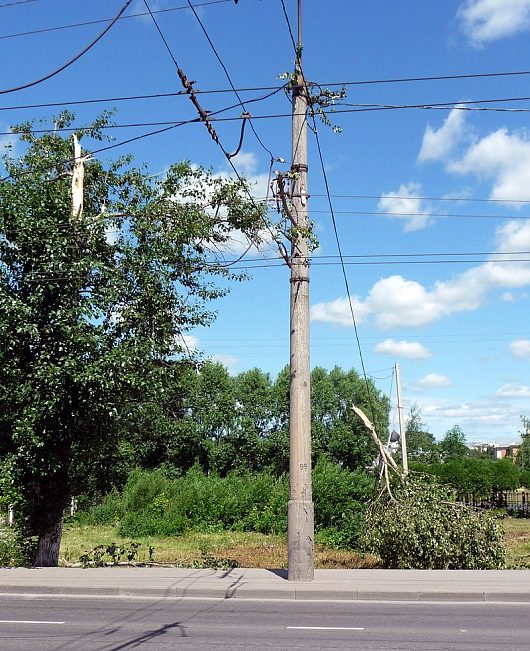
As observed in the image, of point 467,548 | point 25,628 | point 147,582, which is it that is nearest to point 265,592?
point 147,582

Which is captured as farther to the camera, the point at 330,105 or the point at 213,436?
the point at 213,436

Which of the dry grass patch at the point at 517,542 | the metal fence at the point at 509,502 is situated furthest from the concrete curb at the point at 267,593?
the metal fence at the point at 509,502

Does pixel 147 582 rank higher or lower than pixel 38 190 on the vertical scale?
lower

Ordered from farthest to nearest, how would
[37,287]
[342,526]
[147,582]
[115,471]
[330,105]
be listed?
[342,526] → [115,471] → [37,287] → [330,105] → [147,582]

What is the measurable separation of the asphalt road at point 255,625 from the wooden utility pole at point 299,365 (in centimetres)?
152

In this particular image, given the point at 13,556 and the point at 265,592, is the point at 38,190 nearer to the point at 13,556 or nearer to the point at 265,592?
the point at 13,556

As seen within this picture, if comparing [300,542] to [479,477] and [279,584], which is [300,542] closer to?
[279,584]

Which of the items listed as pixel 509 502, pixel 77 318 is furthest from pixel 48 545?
pixel 509 502

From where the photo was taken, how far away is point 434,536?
15.2 metres

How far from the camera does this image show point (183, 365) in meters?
17.0

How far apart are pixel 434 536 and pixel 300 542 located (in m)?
3.87

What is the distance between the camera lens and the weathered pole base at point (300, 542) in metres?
12.5

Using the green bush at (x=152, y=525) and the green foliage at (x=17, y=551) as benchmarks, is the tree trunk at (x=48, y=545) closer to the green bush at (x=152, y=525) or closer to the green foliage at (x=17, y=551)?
the green foliage at (x=17, y=551)

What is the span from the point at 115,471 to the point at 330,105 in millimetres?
10274
